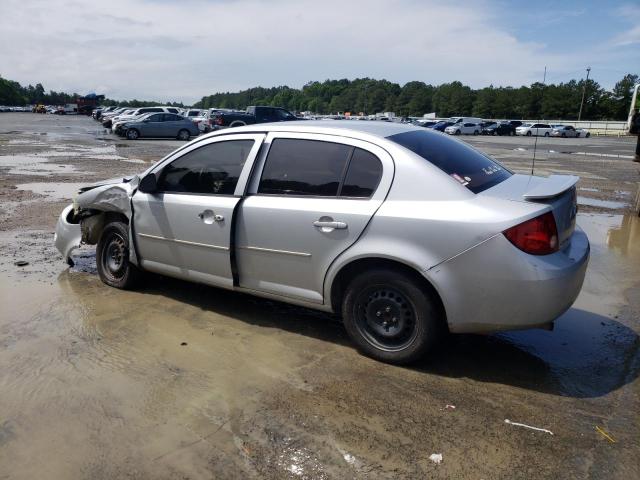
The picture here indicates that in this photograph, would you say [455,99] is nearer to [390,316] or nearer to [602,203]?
[602,203]

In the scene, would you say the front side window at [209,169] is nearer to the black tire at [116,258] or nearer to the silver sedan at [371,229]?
the silver sedan at [371,229]

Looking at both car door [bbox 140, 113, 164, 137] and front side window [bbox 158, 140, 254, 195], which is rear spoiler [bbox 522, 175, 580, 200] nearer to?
front side window [bbox 158, 140, 254, 195]

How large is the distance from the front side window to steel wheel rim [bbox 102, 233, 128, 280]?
35.2 inches

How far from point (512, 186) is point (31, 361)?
3.77m

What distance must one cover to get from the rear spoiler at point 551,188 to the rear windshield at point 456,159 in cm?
31

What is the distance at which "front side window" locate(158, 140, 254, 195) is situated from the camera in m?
4.53

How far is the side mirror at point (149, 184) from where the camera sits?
16.0 ft

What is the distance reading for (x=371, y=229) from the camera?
373cm

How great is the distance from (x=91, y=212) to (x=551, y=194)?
14.7 ft

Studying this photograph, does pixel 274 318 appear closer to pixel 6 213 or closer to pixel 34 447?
pixel 34 447

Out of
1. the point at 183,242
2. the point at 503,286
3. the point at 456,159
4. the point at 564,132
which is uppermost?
the point at 456,159

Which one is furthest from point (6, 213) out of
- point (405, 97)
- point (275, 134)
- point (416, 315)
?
point (405, 97)

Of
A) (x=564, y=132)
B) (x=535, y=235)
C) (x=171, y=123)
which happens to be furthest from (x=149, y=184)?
(x=564, y=132)

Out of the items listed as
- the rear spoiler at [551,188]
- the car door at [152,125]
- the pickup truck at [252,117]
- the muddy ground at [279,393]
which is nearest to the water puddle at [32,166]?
the muddy ground at [279,393]
